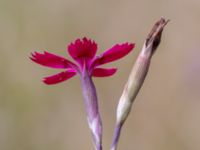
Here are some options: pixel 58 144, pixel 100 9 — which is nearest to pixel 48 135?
pixel 58 144

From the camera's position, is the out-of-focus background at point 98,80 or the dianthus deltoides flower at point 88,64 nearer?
the dianthus deltoides flower at point 88,64

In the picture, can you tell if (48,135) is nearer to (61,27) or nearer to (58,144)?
(58,144)

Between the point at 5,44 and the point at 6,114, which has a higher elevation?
the point at 5,44

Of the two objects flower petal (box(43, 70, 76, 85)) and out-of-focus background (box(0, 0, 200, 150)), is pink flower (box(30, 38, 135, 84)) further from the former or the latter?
out-of-focus background (box(0, 0, 200, 150))

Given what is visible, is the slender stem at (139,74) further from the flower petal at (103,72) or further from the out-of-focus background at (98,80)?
the out-of-focus background at (98,80)

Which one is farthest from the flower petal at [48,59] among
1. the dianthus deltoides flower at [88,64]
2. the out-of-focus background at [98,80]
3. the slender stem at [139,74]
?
the out-of-focus background at [98,80]

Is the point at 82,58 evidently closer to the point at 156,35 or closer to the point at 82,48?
the point at 82,48
